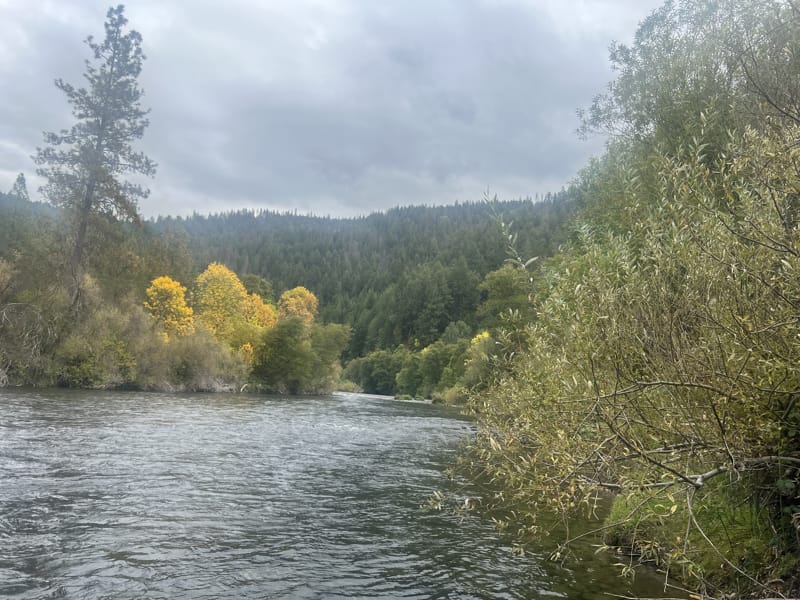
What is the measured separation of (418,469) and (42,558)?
1293cm

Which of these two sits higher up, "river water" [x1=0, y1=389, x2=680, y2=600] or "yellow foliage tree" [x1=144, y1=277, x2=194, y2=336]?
"yellow foliage tree" [x1=144, y1=277, x2=194, y2=336]

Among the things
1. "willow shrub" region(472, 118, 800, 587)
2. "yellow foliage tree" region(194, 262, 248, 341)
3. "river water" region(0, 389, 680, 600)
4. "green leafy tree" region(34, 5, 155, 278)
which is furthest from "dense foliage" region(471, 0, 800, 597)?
"yellow foliage tree" region(194, 262, 248, 341)

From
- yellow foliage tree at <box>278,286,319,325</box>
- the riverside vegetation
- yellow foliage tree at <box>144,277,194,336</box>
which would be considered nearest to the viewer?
the riverside vegetation

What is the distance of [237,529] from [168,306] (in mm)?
60741

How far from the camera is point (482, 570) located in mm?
9969

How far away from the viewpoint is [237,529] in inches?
462

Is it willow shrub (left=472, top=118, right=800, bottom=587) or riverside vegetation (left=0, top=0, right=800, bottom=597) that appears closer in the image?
willow shrub (left=472, top=118, right=800, bottom=587)

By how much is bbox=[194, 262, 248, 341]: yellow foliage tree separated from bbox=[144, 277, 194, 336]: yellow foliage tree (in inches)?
489

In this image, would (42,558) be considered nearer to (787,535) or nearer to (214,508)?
(214,508)

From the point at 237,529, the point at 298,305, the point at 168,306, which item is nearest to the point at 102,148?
the point at 168,306

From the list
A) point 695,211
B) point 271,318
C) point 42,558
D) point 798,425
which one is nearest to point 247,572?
point 42,558

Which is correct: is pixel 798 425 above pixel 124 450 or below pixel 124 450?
above

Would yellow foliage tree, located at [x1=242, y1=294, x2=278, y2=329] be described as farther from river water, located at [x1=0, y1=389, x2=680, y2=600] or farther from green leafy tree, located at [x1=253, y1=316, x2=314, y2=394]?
river water, located at [x1=0, y1=389, x2=680, y2=600]

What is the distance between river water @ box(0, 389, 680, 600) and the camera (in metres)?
8.86
